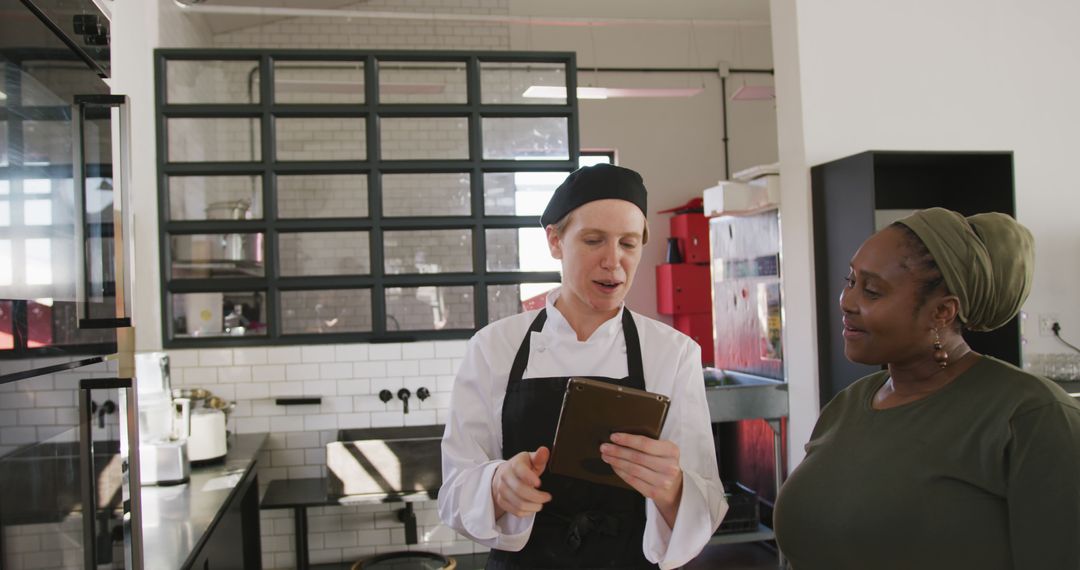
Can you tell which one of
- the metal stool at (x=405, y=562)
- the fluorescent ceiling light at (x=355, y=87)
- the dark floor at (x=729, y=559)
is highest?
the fluorescent ceiling light at (x=355, y=87)

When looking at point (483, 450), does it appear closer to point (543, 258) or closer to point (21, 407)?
point (21, 407)

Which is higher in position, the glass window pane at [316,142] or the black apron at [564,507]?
the glass window pane at [316,142]

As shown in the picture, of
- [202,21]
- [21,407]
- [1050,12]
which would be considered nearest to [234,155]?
[202,21]

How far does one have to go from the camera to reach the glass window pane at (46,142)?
1.19m

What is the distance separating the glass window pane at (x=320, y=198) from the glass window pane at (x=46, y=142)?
3104 millimetres

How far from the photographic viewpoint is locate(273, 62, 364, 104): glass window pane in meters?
5.12

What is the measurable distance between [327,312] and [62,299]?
3267 mm

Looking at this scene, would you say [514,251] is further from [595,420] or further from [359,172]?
[595,420]

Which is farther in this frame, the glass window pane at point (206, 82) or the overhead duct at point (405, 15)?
the overhead duct at point (405, 15)

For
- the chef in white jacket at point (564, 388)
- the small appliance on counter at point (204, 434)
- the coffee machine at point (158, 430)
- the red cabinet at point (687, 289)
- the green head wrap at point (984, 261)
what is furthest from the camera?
the red cabinet at point (687, 289)

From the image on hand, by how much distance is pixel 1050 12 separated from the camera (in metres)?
4.83

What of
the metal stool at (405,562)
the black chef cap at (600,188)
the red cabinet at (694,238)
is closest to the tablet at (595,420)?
the black chef cap at (600,188)

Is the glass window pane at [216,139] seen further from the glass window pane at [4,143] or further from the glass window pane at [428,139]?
the glass window pane at [4,143]

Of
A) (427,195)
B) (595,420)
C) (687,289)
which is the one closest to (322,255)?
(427,195)
